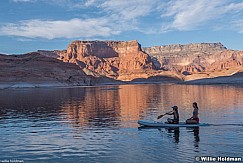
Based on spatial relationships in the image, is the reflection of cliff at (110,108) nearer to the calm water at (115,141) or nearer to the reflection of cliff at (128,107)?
the reflection of cliff at (128,107)

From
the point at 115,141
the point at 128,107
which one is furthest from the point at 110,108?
the point at 115,141

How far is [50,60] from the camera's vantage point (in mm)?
140125

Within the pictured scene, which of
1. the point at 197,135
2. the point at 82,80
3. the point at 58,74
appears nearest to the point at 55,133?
the point at 197,135

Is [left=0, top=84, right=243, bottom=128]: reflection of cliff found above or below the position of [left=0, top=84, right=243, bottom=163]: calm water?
above

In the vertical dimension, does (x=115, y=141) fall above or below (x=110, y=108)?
below

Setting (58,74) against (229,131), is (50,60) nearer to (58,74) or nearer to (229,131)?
(58,74)

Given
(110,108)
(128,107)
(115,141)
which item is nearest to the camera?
(115,141)

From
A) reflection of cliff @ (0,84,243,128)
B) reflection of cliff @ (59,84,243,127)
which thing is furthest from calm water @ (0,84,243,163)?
reflection of cliff @ (0,84,243,128)

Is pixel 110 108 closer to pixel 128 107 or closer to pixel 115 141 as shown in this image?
pixel 128 107

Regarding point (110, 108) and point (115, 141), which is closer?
point (115, 141)

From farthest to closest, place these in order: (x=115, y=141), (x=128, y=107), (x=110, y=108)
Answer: (x=128, y=107)
(x=110, y=108)
(x=115, y=141)

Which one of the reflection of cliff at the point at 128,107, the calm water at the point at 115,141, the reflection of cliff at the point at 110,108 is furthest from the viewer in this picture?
the reflection of cliff at the point at 110,108

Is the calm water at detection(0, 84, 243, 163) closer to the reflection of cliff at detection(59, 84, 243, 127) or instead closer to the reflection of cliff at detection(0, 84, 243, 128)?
the reflection of cliff at detection(59, 84, 243, 127)

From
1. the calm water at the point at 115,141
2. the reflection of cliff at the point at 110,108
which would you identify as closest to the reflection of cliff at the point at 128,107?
the reflection of cliff at the point at 110,108
